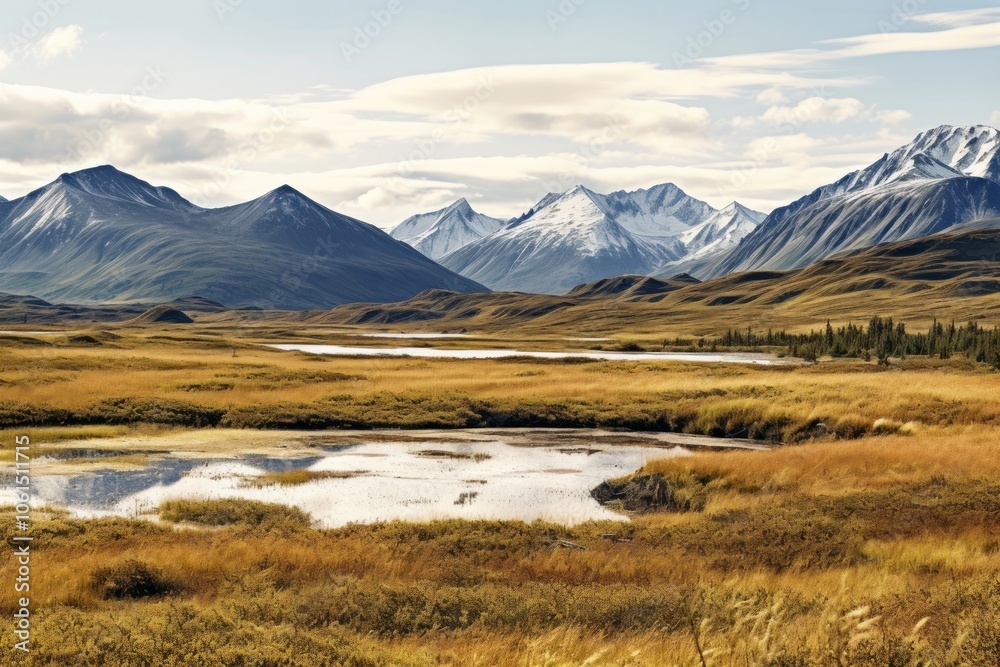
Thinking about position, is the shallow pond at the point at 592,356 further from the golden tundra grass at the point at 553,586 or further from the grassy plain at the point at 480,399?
the golden tundra grass at the point at 553,586

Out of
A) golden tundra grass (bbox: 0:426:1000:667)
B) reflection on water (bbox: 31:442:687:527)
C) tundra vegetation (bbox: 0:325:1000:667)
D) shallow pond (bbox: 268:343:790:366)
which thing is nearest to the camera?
golden tundra grass (bbox: 0:426:1000:667)

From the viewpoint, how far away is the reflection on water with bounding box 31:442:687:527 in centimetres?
2542

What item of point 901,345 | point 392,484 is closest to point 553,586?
point 392,484

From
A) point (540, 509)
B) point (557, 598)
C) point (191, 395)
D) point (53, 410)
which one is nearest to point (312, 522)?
point (540, 509)

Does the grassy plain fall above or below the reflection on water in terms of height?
above

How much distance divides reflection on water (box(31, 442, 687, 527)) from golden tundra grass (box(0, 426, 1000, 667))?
2.53 meters

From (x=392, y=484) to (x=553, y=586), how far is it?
16.0 metres

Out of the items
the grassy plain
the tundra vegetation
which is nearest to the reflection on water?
the tundra vegetation

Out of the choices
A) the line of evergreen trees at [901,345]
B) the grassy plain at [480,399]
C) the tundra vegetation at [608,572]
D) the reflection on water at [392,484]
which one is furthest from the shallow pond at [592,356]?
the reflection on water at [392,484]

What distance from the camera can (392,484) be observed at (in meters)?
29.7

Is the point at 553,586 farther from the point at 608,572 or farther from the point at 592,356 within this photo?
the point at 592,356

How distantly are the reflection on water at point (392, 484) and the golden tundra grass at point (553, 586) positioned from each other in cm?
253

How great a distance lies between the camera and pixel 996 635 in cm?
990

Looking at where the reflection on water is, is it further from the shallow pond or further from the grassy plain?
the shallow pond
